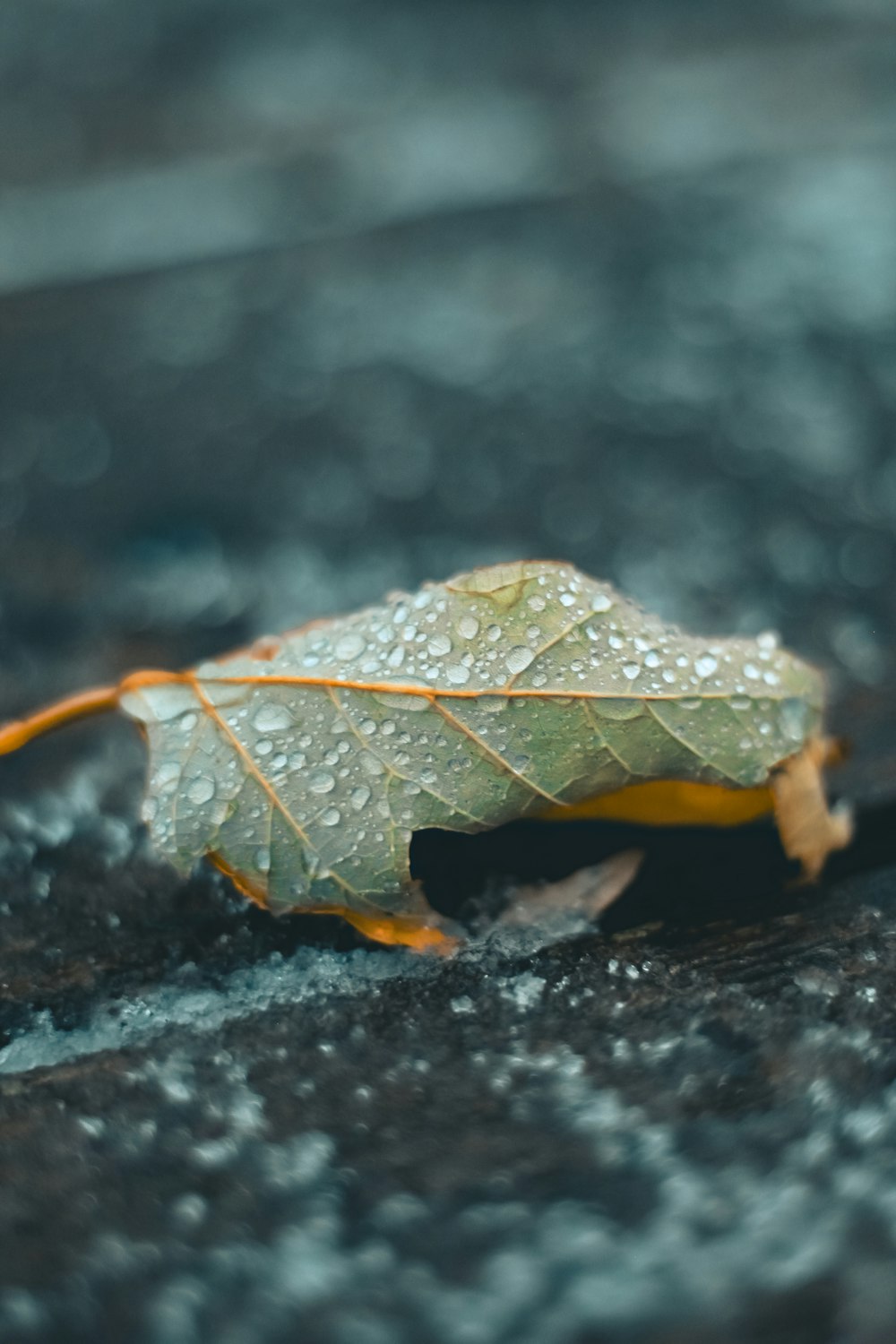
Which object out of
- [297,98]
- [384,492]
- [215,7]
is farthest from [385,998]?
[215,7]

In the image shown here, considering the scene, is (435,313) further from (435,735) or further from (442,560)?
(435,735)

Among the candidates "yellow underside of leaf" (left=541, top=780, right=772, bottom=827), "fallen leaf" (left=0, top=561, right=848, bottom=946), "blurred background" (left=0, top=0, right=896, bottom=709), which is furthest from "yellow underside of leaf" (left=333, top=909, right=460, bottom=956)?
"blurred background" (left=0, top=0, right=896, bottom=709)

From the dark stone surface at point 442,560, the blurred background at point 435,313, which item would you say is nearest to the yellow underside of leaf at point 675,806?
the dark stone surface at point 442,560

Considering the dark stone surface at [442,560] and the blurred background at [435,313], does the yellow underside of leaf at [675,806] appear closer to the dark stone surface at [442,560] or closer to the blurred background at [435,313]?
the dark stone surface at [442,560]

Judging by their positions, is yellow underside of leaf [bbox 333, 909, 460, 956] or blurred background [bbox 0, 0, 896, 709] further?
blurred background [bbox 0, 0, 896, 709]

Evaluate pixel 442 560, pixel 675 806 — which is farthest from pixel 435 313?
pixel 675 806

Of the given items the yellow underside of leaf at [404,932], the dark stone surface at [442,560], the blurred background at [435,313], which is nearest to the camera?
the dark stone surface at [442,560]

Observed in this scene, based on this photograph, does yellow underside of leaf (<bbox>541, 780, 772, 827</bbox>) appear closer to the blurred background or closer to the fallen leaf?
the fallen leaf
